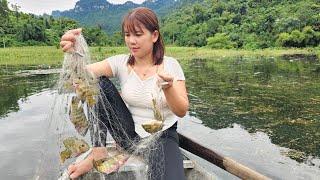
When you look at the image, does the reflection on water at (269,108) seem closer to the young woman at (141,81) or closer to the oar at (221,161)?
the oar at (221,161)

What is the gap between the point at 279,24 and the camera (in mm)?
60625

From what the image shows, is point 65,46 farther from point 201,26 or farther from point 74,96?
point 201,26

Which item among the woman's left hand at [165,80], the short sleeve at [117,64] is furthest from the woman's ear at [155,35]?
the woman's left hand at [165,80]

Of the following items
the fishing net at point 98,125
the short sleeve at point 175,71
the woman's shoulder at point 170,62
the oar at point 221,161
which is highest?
the woman's shoulder at point 170,62

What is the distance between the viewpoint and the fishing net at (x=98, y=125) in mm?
2719

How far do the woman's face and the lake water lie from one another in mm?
1164

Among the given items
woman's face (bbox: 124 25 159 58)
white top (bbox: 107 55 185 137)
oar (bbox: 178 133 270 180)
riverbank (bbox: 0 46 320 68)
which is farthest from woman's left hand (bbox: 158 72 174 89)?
riverbank (bbox: 0 46 320 68)

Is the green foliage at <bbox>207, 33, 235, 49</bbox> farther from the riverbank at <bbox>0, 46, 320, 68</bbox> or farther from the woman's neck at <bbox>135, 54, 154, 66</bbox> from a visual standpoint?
the woman's neck at <bbox>135, 54, 154, 66</bbox>

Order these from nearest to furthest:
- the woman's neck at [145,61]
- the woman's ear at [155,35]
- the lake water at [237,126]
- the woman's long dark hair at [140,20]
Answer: the woman's long dark hair at [140,20] < the woman's ear at [155,35] < the woman's neck at [145,61] < the lake water at [237,126]

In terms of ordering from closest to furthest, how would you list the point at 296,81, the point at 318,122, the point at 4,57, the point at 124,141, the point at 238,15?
the point at 124,141, the point at 318,122, the point at 296,81, the point at 4,57, the point at 238,15

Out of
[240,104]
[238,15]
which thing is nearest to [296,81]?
[240,104]

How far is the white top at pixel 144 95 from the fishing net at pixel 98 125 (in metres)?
0.04

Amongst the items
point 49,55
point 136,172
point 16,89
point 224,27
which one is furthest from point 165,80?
point 224,27

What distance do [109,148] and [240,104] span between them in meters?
7.76
